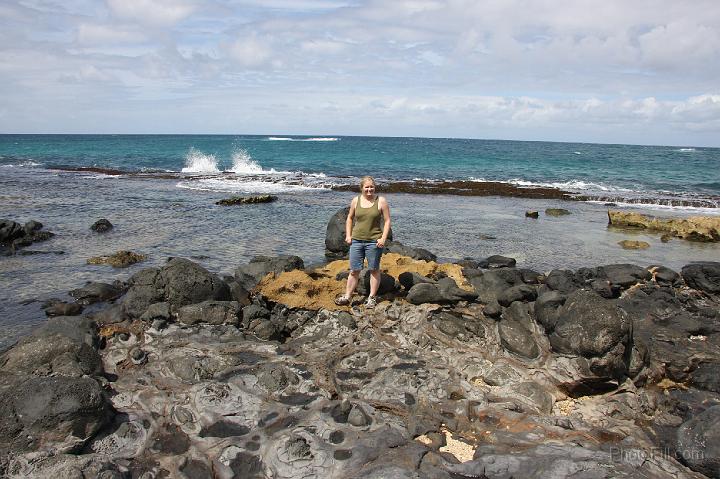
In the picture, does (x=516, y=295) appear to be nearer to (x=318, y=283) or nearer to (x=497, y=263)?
(x=318, y=283)

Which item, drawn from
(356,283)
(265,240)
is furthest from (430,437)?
(265,240)

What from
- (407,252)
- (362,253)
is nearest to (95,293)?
(362,253)

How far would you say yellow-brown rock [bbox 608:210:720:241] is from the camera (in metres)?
19.8

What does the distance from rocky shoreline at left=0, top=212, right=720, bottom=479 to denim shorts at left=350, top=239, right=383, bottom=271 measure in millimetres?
824

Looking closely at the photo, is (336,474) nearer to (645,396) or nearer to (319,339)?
(319,339)

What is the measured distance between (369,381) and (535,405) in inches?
83.3

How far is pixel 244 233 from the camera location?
18.5 metres

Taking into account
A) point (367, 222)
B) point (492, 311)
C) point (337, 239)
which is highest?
point (367, 222)

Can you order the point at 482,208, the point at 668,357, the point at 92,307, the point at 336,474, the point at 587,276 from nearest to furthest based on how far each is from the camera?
the point at 336,474 → the point at 668,357 → the point at 92,307 → the point at 587,276 → the point at 482,208

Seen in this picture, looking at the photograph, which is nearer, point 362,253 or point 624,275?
point 362,253

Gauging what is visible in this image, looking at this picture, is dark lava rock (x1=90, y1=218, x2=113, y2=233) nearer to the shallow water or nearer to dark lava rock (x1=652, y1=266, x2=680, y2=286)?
the shallow water

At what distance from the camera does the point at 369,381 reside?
6664mm

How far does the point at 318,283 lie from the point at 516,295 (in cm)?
364

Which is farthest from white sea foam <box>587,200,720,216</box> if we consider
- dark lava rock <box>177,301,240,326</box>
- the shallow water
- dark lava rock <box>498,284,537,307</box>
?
dark lava rock <box>177,301,240,326</box>
